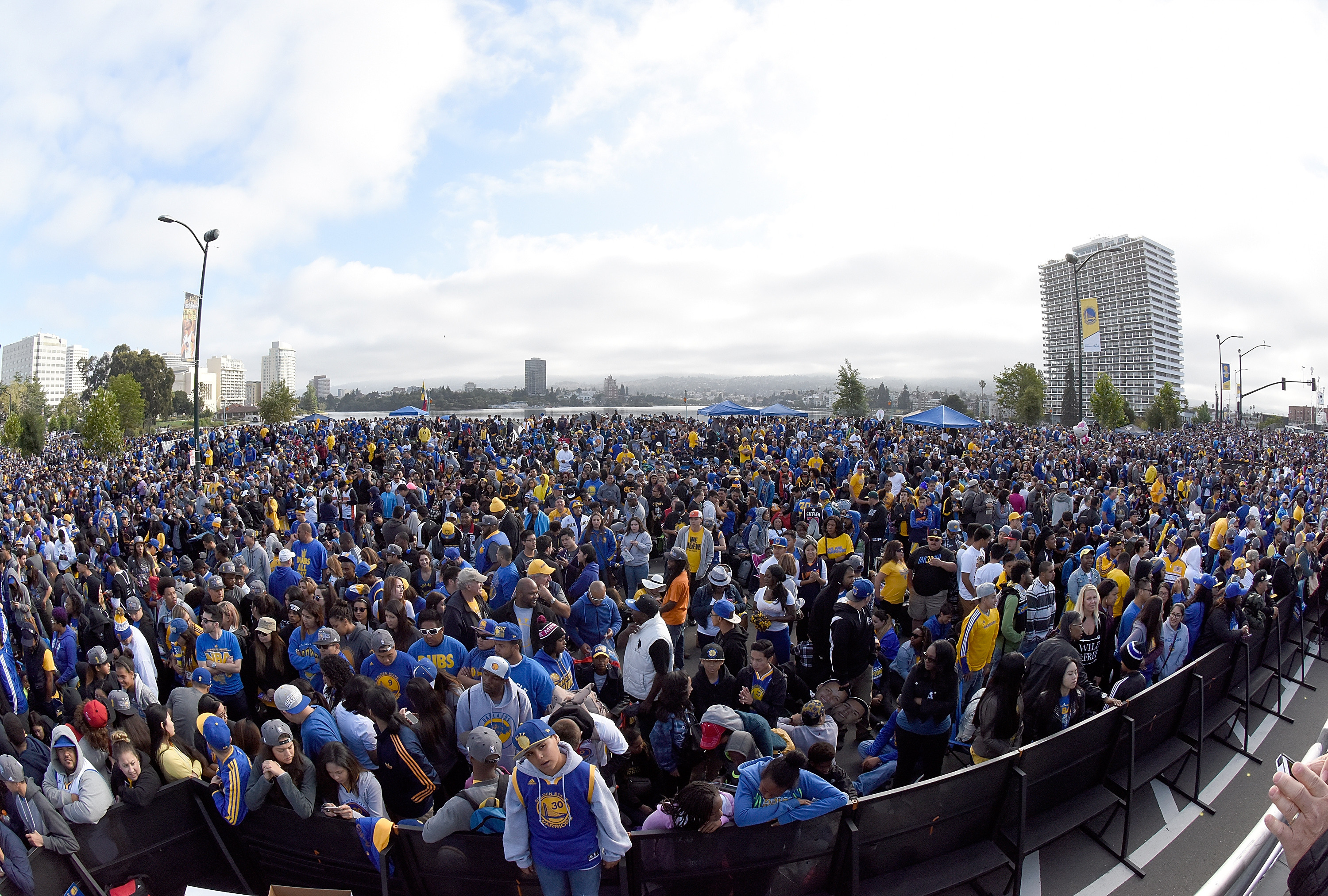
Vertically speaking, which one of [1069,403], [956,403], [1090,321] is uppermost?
A: [1090,321]

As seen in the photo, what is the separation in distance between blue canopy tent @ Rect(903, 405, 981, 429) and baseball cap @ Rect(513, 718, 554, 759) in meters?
18.9

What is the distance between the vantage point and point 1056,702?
4.41m

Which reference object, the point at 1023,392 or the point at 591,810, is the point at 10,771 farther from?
the point at 1023,392

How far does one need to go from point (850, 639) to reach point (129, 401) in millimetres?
48047

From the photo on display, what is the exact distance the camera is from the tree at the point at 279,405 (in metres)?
54.9

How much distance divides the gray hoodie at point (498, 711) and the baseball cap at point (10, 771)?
234 centimetres

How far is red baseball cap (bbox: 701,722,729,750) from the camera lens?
3.77 metres

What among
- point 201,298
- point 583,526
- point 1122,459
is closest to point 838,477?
point 583,526

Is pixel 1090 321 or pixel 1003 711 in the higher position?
pixel 1090 321

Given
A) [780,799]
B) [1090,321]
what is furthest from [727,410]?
[780,799]

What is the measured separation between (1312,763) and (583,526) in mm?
8106

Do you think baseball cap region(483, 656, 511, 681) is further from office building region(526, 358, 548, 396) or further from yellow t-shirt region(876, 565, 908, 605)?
office building region(526, 358, 548, 396)

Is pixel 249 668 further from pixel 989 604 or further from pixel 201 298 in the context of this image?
pixel 201 298

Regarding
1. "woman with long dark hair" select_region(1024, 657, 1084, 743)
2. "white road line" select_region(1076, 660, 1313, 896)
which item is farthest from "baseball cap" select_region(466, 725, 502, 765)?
"white road line" select_region(1076, 660, 1313, 896)
